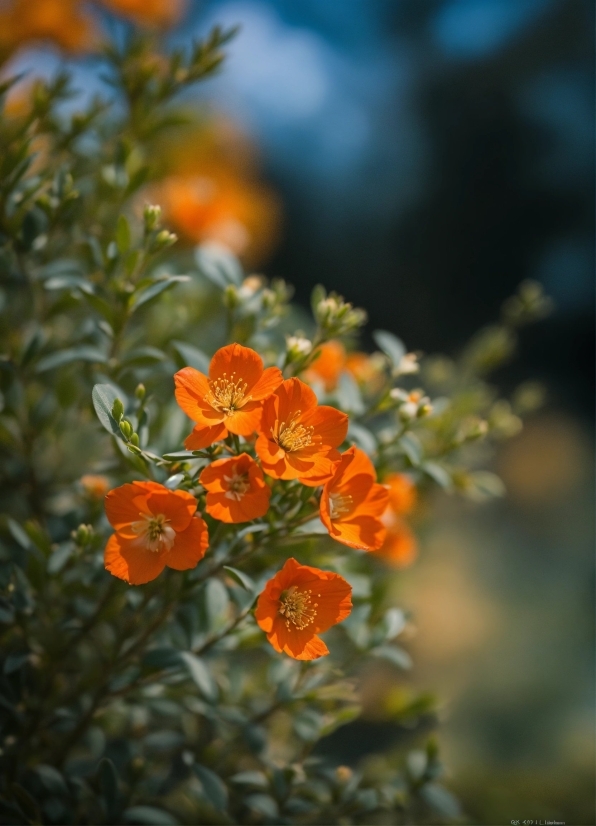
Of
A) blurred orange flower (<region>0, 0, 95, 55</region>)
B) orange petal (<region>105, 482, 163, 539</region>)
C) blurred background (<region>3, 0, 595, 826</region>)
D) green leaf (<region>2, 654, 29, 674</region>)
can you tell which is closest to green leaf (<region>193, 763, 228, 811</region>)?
green leaf (<region>2, 654, 29, 674</region>)

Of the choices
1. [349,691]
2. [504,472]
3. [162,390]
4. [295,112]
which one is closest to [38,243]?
[162,390]

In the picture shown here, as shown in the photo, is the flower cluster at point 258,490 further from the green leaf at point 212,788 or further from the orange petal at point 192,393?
the green leaf at point 212,788

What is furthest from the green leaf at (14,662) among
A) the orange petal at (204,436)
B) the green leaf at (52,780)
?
the orange petal at (204,436)

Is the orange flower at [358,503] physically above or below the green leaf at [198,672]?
above

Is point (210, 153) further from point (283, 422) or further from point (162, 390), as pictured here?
point (283, 422)

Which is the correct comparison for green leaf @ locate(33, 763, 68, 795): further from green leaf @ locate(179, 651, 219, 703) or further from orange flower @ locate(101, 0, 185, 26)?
orange flower @ locate(101, 0, 185, 26)

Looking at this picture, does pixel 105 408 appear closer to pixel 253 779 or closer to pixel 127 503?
pixel 127 503
